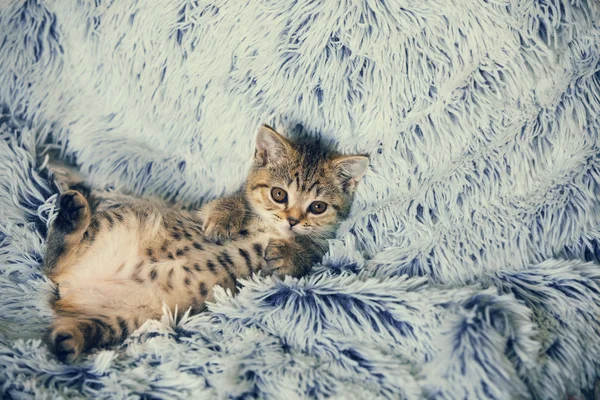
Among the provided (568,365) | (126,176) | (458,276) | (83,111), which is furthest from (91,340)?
(568,365)

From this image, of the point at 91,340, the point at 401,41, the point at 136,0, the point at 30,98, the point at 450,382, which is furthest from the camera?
the point at 30,98

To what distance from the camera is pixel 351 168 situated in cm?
124

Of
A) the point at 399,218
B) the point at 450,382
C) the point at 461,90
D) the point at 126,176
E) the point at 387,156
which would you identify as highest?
the point at 461,90

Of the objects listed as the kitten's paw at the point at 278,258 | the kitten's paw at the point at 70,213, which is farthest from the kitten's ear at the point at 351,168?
the kitten's paw at the point at 70,213

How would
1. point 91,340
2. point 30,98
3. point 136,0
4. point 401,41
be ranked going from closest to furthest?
point 91,340 < point 401,41 < point 136,0 < point 30,98

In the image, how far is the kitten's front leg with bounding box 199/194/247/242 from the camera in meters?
1.26

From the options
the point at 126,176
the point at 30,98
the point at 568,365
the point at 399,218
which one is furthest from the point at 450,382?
the point at 30,98

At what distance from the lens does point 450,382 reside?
2.81 feet

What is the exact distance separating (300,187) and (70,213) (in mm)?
591

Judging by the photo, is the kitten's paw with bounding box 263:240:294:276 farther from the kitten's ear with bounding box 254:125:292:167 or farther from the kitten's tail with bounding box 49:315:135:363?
the kitten's tail with bounding box 49:315:135:363

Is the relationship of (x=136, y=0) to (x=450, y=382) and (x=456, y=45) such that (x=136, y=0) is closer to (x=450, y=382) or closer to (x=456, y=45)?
(x=456, y=45)

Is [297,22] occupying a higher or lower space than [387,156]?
higher

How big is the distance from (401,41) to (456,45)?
13cm

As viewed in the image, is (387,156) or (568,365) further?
(387,156)
